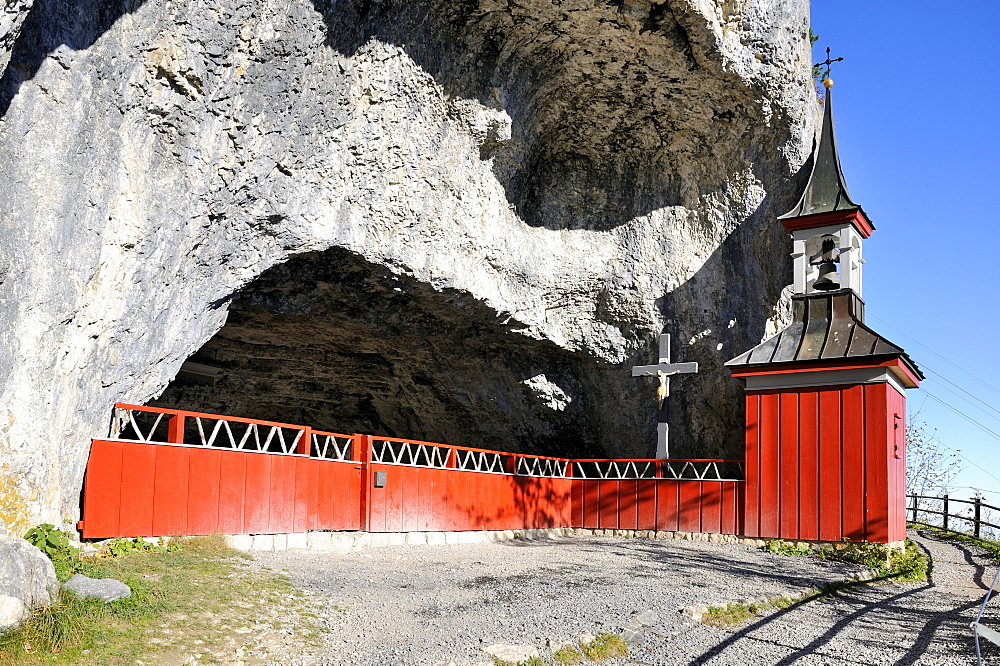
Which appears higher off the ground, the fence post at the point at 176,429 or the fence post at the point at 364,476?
the fence post at the point at 176,429

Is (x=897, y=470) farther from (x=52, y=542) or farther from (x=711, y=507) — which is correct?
(x=52, y=542)

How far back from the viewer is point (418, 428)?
25.1m

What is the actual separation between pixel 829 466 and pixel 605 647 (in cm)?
1147

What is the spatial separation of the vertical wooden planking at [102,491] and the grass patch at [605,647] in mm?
6451

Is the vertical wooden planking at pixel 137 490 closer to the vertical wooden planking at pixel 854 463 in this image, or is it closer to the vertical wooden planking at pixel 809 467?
the vertical wooden planking at pixel 809 467

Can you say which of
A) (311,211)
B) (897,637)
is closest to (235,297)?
(311,211)

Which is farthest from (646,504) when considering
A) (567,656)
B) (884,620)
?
(567,656)

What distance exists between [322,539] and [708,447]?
1148 cm

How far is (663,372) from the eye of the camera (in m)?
21.5

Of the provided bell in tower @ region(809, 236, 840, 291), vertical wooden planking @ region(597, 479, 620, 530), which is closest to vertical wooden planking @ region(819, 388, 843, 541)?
bell in tower @ region(809, 236, 840, 291)

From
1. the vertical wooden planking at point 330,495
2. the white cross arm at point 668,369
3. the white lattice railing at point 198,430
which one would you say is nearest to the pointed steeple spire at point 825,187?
the white cross arm at point 668,369

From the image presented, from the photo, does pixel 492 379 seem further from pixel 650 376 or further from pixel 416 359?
pixel 650 376

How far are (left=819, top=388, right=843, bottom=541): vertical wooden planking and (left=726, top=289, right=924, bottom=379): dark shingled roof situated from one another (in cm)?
93

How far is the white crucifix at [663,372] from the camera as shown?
21328mm
